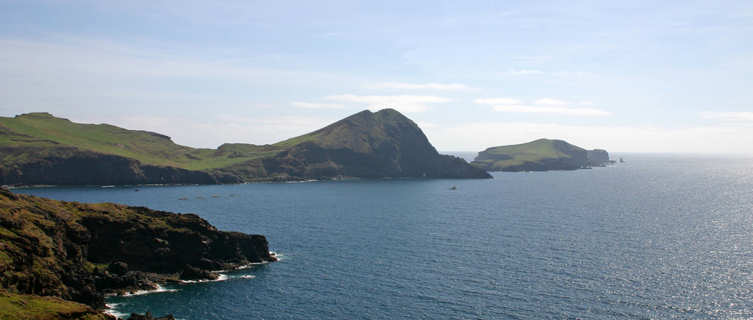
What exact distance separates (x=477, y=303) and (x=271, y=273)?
138ft

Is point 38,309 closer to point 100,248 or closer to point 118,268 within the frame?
point 118,268

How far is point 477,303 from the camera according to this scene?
79062mm

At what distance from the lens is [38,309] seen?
58.2 meters

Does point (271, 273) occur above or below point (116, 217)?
below

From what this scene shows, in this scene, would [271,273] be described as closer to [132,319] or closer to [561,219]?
[132,319]

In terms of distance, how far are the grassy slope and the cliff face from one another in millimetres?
6562

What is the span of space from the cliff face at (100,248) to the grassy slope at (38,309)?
21.5 feet

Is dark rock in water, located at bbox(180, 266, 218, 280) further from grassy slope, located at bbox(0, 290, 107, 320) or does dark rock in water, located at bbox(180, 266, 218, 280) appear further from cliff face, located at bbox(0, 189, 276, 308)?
grassy slope, located at bbox(0, 290, 107, 320)

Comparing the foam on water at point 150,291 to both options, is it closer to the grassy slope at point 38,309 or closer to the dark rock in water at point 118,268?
the dark rock in water at point 118,268

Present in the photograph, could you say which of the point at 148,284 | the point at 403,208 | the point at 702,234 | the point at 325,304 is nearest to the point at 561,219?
the point at 702,234

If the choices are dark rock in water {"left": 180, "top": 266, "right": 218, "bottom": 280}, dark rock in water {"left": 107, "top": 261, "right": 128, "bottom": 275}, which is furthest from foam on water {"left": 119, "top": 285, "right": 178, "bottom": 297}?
dark rock in water {"left": 107, "top": 261, "right": 128, "bottom": 275}

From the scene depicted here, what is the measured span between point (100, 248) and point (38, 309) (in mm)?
41727

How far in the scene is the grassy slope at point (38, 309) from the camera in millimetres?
55750

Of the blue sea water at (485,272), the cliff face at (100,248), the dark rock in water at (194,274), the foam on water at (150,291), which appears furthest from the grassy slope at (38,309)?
the dark rock in water at (194,274)
